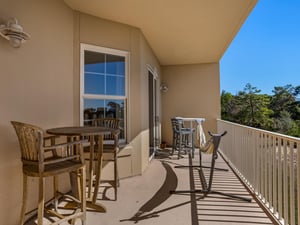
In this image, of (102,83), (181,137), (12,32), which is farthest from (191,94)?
(12,32)

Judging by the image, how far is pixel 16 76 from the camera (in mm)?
2172

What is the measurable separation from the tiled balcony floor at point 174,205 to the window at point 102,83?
3.60 feet

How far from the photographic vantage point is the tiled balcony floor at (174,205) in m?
2.24

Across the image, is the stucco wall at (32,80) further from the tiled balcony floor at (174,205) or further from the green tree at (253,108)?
the green tree at (253,108)

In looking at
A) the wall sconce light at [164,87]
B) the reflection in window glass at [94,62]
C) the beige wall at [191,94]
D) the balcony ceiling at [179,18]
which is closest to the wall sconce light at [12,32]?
the balcony ceiling at [179,18]

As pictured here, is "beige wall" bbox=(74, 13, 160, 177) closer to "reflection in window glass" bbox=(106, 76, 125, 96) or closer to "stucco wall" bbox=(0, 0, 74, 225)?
"reflection in window glass" bbox=(106, 76, 125, 96)

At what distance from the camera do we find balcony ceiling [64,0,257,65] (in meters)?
3.09

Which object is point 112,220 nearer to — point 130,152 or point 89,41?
point 130,152

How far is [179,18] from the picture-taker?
3.63 m

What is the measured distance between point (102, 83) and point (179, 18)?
5.60ft

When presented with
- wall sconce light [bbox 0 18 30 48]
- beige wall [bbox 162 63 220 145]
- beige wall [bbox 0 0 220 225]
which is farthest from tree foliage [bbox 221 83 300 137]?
wall sconce light [bbox 0 18 30 48]

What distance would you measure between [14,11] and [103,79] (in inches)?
65.0

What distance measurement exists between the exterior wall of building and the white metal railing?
1.80 meters

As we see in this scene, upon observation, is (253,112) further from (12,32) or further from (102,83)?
(12,32)
